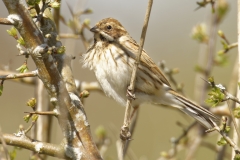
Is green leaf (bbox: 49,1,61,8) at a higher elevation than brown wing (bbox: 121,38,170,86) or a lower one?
higher


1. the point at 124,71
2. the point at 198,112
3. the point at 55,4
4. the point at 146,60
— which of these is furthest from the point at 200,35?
the point at 55,4

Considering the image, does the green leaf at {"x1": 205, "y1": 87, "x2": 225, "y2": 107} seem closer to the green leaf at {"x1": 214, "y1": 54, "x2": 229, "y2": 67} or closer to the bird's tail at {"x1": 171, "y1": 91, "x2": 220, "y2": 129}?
the bird's tail at {"x1": 171, "y1": 91, "x2": 220, "y2": 129}

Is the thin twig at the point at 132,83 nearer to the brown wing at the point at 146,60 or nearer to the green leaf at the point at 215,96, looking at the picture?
the green leaf at the point at 215,96

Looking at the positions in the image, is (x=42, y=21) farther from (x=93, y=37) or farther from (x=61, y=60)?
(x=93, y=37)

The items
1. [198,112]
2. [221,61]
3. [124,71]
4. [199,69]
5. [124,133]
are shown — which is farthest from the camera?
[221,61]

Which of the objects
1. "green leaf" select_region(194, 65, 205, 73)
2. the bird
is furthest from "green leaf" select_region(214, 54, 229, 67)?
the bird

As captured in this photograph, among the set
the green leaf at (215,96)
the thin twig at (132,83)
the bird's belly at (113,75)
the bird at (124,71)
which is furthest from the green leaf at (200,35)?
the green leaf at (215,96)

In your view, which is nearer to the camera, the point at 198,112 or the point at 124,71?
the point at 124,71

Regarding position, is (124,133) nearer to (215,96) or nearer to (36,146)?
(36,146)
